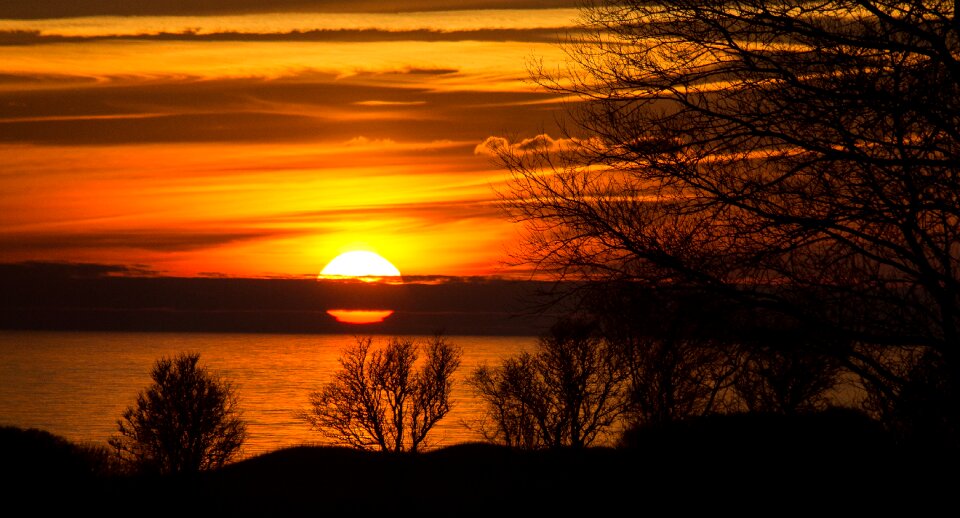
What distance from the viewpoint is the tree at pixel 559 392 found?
73.2 m

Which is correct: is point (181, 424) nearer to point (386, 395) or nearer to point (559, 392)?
point (386, 395)

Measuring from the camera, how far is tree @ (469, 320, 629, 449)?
73250 mm

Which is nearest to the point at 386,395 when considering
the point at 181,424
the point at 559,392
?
the point at 559,392

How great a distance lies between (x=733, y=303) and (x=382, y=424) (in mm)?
74729

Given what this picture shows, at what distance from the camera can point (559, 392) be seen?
75.9 metres

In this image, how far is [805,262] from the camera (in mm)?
7707

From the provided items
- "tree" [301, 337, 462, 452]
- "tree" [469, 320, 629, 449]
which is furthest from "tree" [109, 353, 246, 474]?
"tree" [469, 320, 629, 449]

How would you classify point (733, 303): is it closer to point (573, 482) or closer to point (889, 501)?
point (889, 501)

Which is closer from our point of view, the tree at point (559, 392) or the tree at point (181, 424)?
the tree at point (559, 392)

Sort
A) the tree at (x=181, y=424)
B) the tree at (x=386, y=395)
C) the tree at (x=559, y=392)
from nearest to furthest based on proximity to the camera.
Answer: the tree at (x=559, y=392) → the tree at (x=181, y=424) → the tree at (x=386, y=395)

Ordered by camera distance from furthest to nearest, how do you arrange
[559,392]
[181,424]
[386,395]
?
[386,395] < [181,424] < [559,392]

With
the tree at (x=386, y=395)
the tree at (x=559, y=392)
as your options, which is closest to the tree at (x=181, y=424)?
the tree at (x=386, y=395)

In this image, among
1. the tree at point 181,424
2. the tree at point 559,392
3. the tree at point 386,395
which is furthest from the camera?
the tree at point 386,395

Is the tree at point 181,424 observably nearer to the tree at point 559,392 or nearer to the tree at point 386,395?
the tree at point 386,395
